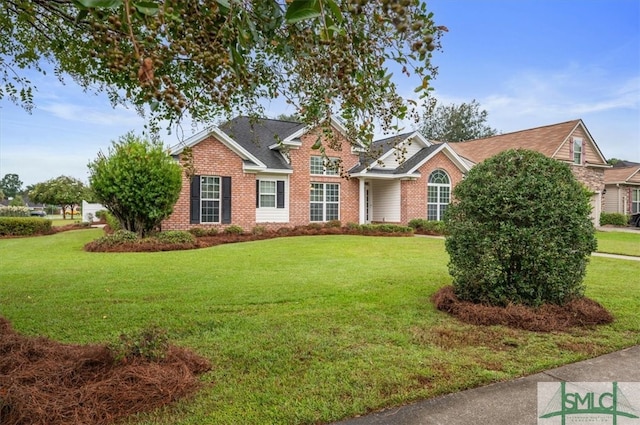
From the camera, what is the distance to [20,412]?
2.46 m

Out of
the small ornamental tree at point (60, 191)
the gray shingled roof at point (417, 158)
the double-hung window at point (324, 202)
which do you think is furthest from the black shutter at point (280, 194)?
the small ornamental tree at point (60, 191)

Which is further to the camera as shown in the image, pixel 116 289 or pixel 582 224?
pixel 116 289

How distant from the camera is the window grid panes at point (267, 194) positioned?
722 inches

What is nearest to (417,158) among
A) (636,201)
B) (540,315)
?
(540,315)

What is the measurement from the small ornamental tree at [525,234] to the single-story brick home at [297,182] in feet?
32.8

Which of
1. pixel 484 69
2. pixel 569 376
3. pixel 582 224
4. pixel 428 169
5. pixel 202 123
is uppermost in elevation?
pixel 484 69

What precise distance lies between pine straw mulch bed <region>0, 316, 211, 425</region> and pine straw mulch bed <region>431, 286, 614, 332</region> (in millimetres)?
3389

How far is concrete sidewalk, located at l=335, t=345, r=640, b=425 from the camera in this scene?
8.62 ft

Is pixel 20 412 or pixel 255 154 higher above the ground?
pixel 255 154

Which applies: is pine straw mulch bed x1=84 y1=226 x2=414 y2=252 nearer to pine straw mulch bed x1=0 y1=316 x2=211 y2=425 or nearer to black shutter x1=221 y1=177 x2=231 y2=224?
black shutter x1=221 y1=177 x2=231 y2=224

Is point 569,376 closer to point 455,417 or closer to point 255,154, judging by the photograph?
point 455,417

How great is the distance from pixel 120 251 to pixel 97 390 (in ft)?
34.3

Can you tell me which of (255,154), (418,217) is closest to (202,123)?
(255,154)

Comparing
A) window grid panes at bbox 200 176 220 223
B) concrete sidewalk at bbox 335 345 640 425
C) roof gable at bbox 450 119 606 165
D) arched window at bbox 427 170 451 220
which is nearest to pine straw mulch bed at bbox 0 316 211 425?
concrete sidewalk at bbox 335 345 640 425
